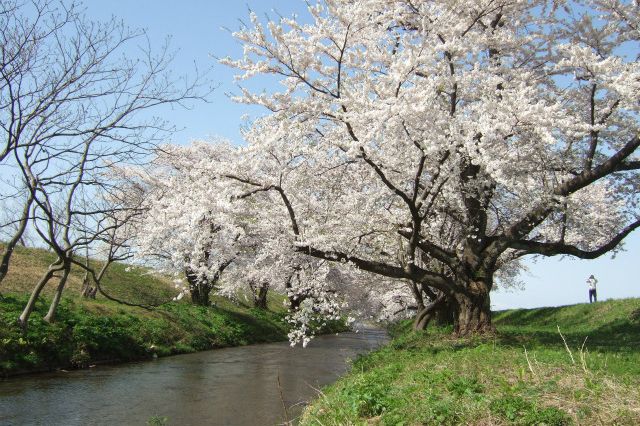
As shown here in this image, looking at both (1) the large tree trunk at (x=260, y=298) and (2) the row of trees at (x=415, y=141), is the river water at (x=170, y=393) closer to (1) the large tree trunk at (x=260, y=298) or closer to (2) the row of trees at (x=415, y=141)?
(2) the row of trees at (x=415, y=141)

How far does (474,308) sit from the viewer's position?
1476 centimetres

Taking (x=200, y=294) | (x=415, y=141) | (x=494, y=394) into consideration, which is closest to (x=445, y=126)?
(x=415, y=141)

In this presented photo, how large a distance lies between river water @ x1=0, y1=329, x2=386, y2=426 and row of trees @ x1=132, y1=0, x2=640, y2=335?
388 centimetres

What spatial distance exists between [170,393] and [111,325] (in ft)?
21.6

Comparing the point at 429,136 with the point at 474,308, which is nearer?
the point at 429,136

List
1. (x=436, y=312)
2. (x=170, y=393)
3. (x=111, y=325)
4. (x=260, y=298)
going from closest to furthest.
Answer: (x=170, y=393), (x=111, y=325), (x=436, y=312), (x=260, y=298)

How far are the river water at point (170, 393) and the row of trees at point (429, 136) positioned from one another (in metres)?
3.88

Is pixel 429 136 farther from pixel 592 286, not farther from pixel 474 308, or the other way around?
pixel 592 286

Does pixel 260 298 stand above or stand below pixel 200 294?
above

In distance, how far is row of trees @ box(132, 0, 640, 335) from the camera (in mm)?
11492

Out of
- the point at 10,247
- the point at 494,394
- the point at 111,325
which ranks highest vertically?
the point at 10,247

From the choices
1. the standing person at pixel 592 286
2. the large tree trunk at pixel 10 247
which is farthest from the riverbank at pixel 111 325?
the standing person at pixel 592 286

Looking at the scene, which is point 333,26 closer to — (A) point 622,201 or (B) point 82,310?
(A) point 622,201

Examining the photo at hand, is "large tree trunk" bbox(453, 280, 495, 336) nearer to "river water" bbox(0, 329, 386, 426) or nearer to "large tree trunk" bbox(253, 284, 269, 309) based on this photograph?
"river water" bbox(0, 329, 386, 426)
